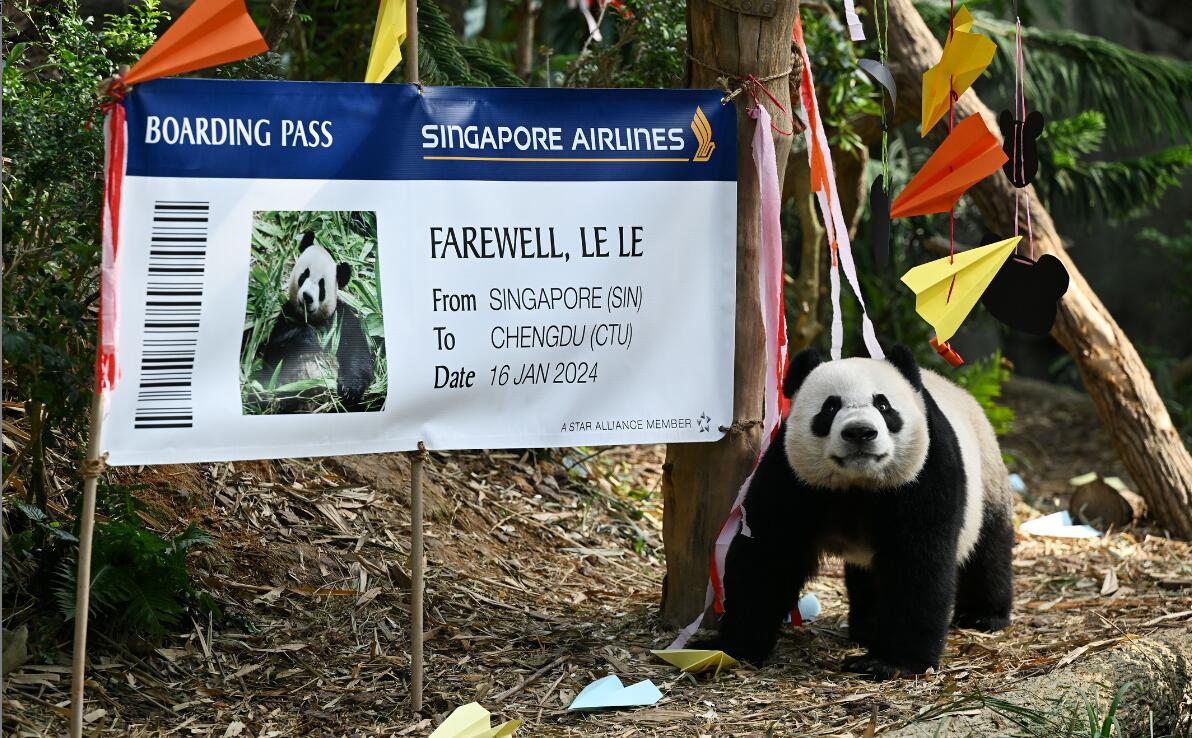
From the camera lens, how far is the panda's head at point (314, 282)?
3309mm

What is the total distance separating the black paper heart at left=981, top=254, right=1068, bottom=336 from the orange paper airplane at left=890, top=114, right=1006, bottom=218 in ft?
1.14

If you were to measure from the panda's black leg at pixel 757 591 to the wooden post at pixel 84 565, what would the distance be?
2083mm

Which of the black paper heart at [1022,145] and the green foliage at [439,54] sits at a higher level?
the green foliage at [439,54]

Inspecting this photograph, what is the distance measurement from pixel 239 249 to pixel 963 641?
3034 mm

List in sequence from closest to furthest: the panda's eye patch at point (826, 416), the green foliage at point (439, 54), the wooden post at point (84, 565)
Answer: the wooden post at point (84, 565) → the panda's eye patch at point (826, 416) → the green foliage at point (439, 54)

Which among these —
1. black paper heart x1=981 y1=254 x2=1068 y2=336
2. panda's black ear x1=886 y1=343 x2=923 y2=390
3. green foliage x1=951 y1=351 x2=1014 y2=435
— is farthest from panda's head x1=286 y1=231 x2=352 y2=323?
green foliage x1=951 y1=351 x2=1014 y2=435

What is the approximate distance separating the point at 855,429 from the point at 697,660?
3.08 ft

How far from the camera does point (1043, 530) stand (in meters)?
6.53

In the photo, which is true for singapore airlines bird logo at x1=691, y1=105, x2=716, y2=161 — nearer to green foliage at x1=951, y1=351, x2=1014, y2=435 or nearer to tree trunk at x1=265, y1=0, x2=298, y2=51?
tree trunk at x1=265, y1=0, x2=298, y2=51

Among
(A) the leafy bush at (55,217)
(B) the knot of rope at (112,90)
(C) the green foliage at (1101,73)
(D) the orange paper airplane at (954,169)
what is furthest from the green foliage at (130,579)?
(C) the green foliage at (1101,73)

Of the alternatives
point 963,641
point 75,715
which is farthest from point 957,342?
point 75,715

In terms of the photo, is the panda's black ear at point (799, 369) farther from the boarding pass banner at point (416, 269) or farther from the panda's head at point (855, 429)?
the boarding pass banner at point (416, 269)

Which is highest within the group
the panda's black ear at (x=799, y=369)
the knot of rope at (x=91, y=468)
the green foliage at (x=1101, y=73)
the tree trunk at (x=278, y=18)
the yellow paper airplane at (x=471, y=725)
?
the green foliage at (x=1101, y=73)

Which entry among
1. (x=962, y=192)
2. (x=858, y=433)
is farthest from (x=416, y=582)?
(x=962, y=192)
